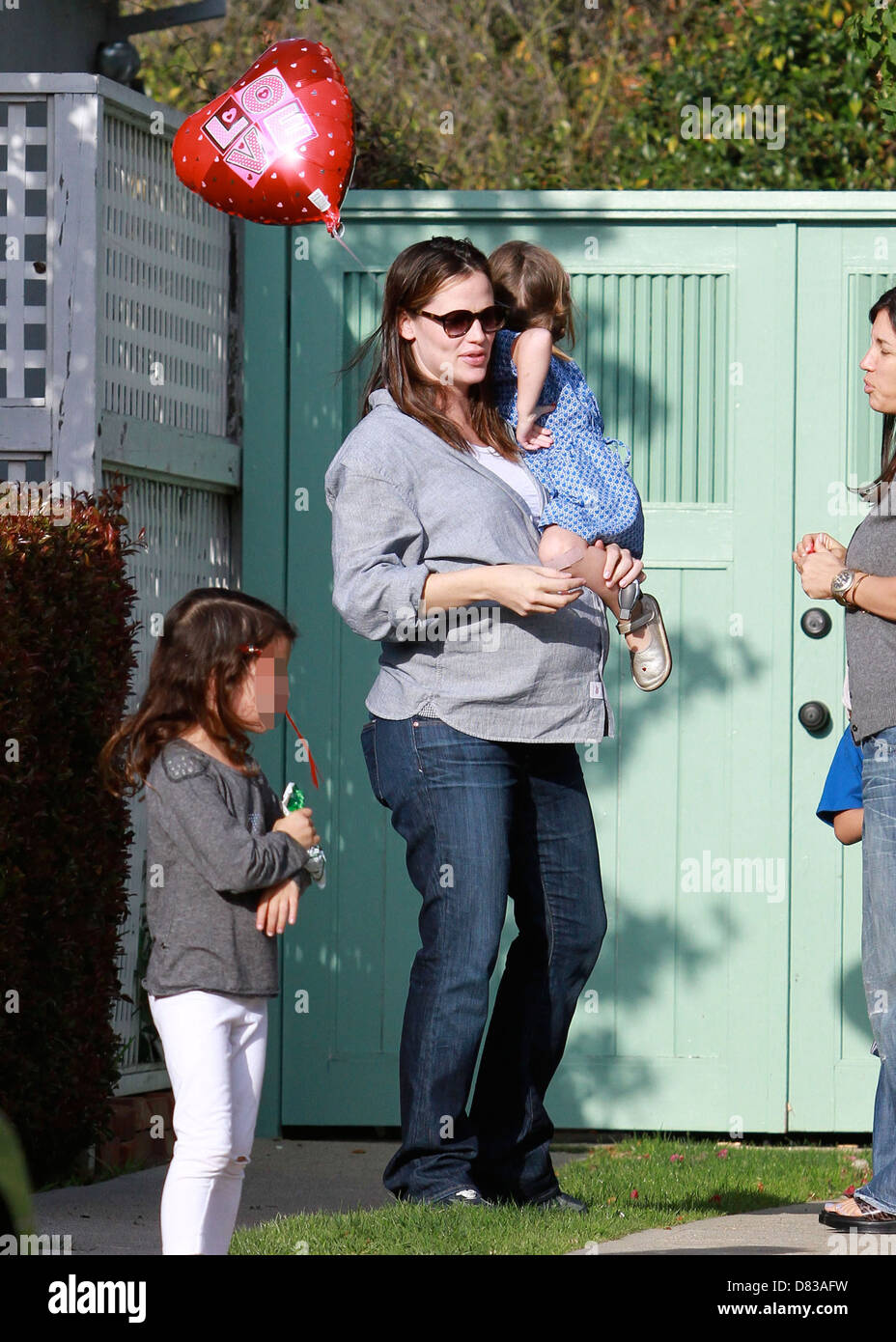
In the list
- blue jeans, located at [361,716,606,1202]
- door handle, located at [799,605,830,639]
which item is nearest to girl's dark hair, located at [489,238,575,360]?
blue jeans, located at [361,716,606,1202]

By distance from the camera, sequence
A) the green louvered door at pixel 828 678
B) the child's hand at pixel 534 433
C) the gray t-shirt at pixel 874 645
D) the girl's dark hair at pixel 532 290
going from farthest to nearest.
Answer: the green louvered door at pixel 828 678
the girl's dark hair at pixel 532 290
the child's hand at pixel 534 433
the gray t-shirt at pixel 874 645

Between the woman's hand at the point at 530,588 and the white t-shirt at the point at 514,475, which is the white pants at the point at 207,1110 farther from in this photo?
the white t-shirt at the point at 514,475

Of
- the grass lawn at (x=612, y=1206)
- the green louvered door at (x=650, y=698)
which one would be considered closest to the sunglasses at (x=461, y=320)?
the green louvered door at (x=650, y=698)

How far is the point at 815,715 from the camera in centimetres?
491

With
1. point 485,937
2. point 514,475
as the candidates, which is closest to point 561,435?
point 514,475

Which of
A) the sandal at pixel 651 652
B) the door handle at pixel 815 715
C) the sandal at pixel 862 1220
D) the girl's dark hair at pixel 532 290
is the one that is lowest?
the sandal at pixel 862 1220

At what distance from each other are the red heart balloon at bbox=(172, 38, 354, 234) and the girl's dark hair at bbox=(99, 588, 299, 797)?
165 cm

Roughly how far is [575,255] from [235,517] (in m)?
1.23

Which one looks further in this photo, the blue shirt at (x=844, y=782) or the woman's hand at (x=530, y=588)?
the blue shirt at (x=844, y=782)

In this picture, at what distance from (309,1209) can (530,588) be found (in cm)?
170

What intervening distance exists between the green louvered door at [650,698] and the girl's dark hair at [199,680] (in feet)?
6.91

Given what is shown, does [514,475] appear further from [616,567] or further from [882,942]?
[882,942]

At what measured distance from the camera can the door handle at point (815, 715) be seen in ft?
16.1
